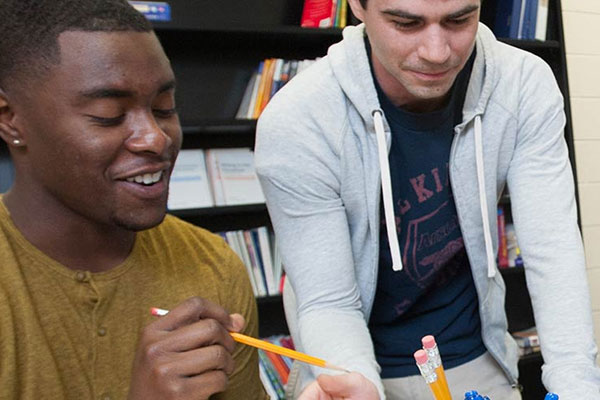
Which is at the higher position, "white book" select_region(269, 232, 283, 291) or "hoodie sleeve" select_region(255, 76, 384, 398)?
"hoodie sleeve" select_region(255, 76, 384, 398)

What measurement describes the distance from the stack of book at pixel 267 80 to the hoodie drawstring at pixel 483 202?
1190 millimetres

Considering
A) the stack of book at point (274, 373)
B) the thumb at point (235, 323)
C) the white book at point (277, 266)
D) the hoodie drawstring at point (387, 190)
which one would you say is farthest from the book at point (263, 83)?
the thumb at point (235, 323)

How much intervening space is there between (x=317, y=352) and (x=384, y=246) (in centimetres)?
29

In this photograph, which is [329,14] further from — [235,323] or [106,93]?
[235,323]

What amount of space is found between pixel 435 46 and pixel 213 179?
1309mm

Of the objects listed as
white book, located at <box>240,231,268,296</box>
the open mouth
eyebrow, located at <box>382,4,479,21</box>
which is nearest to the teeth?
the open mouth

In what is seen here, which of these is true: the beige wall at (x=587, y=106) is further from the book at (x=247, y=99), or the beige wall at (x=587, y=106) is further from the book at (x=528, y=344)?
the book at (x=247, y=99)

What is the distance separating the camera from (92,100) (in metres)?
0.87

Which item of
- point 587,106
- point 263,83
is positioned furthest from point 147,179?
point 587,106

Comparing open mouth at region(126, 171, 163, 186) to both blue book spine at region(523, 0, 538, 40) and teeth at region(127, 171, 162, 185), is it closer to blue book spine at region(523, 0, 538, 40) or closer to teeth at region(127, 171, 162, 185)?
teeth at region(127, 171, 162, 185)

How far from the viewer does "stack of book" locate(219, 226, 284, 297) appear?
225cm

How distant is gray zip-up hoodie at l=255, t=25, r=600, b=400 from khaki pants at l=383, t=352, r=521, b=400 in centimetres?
5

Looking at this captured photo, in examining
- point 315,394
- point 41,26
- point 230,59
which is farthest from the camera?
point 230,59

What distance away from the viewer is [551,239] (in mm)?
1100
